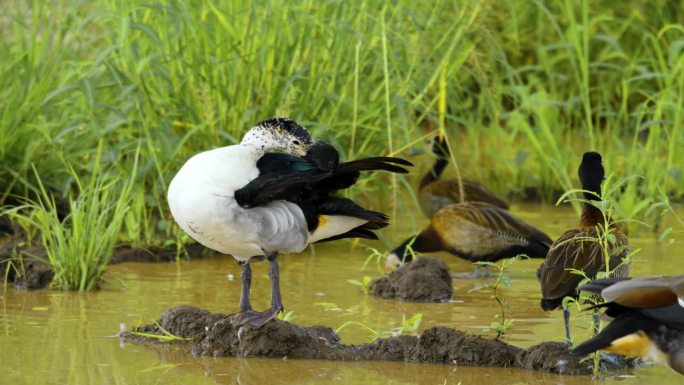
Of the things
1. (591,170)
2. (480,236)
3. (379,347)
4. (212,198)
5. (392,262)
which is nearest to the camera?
(212,198)

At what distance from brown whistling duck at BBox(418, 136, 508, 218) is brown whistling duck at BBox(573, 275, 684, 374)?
173 inches

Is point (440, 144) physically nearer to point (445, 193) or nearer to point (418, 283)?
point (445, 193)

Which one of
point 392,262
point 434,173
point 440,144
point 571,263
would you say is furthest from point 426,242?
point 571,263

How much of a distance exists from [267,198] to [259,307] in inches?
52.7

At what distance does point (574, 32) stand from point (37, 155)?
3899 mm

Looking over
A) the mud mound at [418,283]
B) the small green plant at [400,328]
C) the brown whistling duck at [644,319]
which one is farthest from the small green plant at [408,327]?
the brown whistling duck at [644,319]

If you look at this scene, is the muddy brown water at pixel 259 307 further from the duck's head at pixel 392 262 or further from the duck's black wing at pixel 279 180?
the duck's black wing at pixel 279 180

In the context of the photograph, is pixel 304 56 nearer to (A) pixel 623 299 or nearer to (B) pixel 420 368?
(B) pixel 420 368

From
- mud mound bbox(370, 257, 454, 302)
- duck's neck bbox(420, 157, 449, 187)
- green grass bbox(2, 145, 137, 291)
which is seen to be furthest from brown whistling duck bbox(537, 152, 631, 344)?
duck's neck bbox(420, 157, 449, 187)

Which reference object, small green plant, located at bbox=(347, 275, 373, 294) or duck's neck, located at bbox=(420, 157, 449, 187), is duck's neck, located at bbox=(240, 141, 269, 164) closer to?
small green plant, located at bbox=(347, 275, 373, 294)

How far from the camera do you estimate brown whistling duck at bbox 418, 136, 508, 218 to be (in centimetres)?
918

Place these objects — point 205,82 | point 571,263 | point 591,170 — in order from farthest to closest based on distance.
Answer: point 205,82 → point 591,170 → point 571,263

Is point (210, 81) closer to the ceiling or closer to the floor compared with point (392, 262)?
closer to the ceiling

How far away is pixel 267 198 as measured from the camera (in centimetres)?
568
